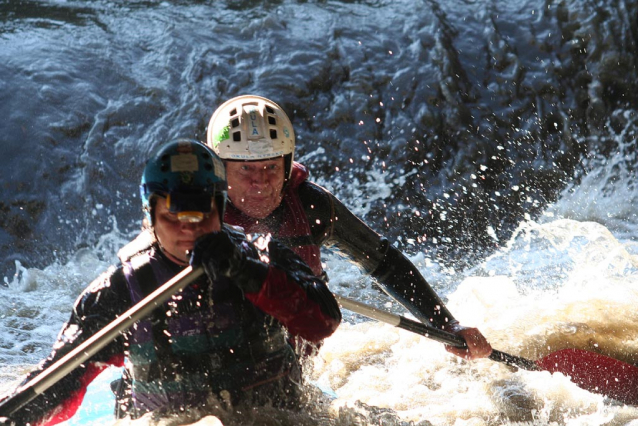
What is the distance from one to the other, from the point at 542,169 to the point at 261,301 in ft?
19.5

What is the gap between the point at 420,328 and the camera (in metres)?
3.67

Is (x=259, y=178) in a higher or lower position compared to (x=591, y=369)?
higher

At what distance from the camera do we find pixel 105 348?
2709 mm

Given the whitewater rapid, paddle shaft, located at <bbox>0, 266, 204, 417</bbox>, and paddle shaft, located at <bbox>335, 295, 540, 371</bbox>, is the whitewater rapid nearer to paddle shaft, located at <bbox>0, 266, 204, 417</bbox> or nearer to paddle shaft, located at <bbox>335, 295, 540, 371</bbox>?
paddle shaft, located at <bbox>335, 295, 540, 371</bbox>

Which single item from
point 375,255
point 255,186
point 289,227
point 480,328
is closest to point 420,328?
point 375,255

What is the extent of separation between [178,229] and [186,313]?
0.97ft

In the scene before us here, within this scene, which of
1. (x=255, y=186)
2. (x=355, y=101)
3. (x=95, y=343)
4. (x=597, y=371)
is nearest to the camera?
(x=95, y=343)

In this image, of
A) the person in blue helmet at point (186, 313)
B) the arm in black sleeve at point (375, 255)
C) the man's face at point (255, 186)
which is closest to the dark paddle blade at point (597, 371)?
the arm in black sleeve at point (375, 255)

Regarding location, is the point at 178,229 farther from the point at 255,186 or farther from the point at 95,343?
the point at 255,186

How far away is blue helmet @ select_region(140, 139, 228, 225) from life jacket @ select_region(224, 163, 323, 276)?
1.05m

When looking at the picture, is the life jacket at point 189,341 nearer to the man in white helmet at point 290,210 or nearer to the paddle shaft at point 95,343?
the paddle shaft at point 95,343

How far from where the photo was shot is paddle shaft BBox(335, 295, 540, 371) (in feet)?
11.1

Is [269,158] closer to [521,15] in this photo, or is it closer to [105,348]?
[105,348]

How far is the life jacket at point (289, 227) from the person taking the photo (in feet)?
12.4
